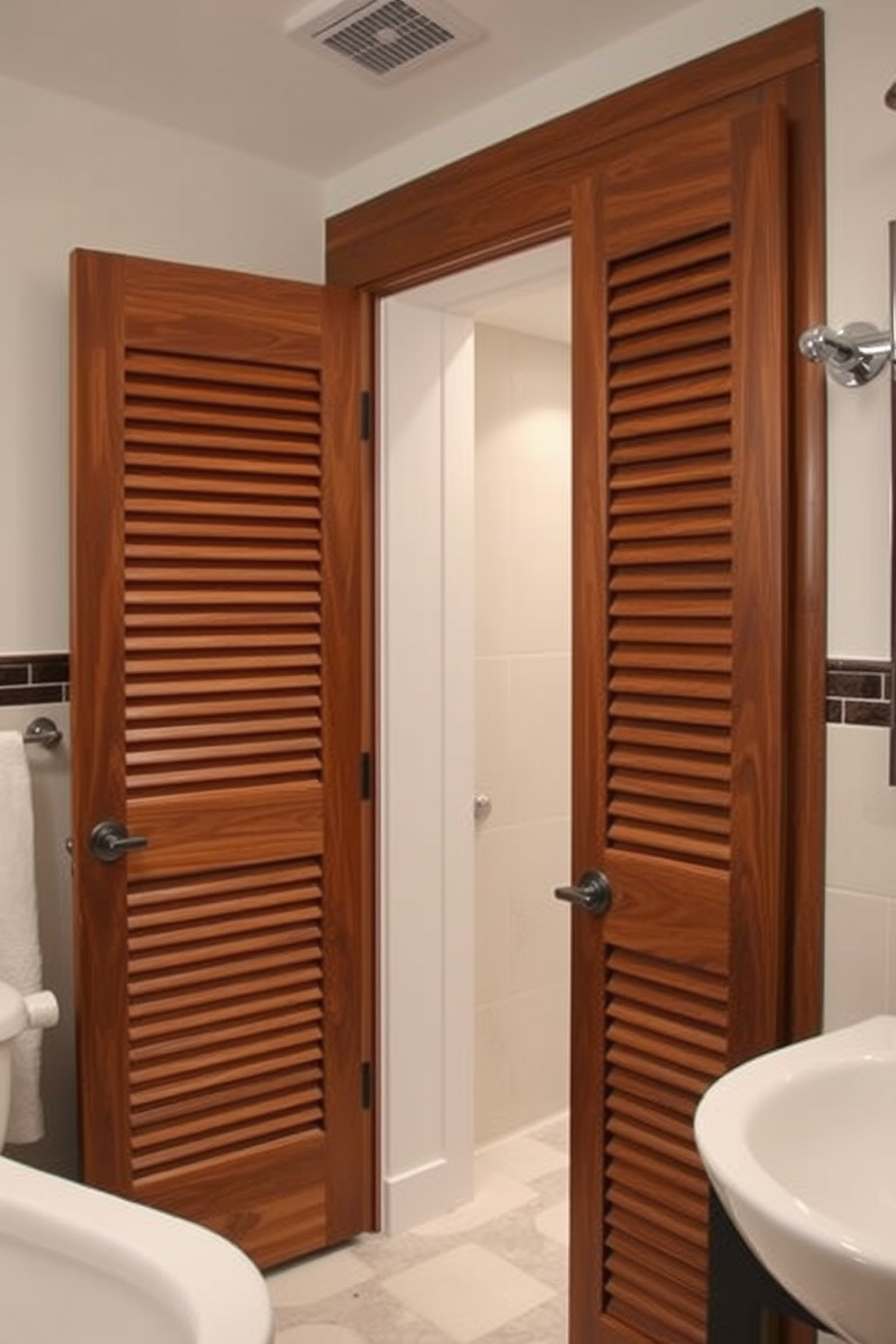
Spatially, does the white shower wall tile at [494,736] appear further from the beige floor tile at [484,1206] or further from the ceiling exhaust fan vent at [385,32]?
the ceiling exhaust fan vent at [385,32]

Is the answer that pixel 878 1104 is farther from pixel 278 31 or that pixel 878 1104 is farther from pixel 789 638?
pixel 278 31

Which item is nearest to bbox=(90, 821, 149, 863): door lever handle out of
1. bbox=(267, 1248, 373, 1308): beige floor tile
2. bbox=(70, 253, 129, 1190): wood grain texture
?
bbox=(70, 253, 129, 1190): wood grain texture

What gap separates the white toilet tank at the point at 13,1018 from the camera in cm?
172

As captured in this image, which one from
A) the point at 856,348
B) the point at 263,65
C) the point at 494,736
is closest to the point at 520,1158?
the point at 494,736

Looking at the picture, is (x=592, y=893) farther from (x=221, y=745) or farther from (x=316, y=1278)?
(x=316, y=1278)

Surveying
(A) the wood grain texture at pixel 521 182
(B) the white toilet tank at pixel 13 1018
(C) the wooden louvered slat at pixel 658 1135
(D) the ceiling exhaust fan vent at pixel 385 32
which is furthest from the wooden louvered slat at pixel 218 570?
(C) the wooden louvered slat at pixel 658 1135

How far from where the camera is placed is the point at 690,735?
5.74 ft

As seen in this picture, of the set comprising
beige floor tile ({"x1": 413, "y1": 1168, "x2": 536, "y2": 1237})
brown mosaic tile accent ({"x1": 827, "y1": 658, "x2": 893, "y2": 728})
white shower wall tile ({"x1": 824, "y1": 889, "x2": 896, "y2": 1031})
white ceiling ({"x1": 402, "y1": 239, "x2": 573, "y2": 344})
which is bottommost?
beige floor tile ({"x1": 413, "y1": 1168, "x2": 536, "y2": 1237})

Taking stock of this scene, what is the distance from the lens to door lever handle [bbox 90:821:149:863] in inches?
80.4

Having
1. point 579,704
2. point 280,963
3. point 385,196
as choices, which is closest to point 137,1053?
point 280,963

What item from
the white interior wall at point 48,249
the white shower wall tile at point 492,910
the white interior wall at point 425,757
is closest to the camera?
the white interior wall at point 48,249

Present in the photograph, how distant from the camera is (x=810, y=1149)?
4.34ft

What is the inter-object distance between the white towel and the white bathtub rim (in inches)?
31.1

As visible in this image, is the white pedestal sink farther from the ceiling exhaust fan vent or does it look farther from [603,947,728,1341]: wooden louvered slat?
the ceiling exhaust fan vent
